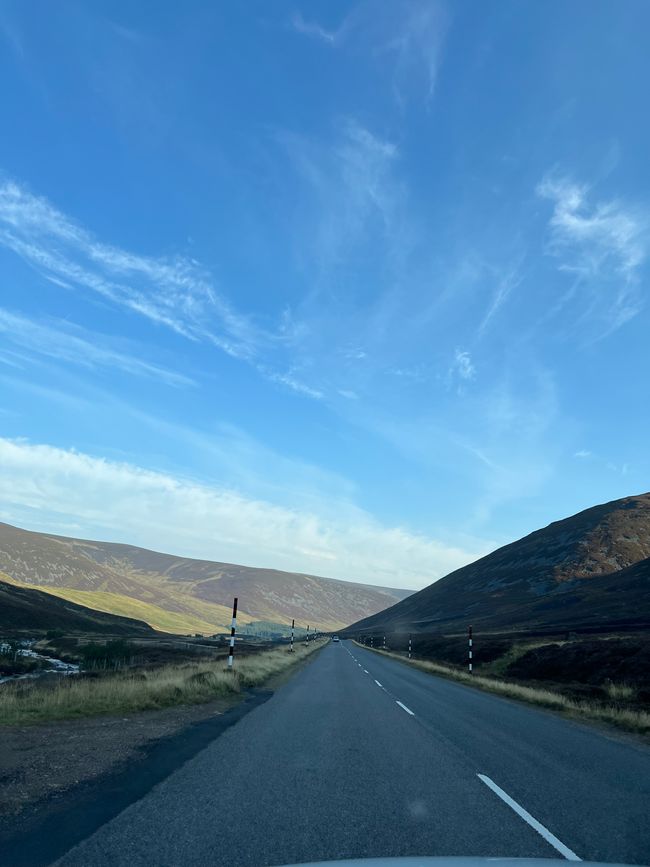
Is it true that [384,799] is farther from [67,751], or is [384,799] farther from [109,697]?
[109,697]

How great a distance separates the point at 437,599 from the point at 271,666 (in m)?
140

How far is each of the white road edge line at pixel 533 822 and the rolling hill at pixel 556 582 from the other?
58.0 metres

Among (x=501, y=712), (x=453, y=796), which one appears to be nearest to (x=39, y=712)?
(x=453, y=796)

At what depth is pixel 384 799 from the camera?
668 cm

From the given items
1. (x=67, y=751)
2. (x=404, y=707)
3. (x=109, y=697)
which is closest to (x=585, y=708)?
(x=404, y=707)

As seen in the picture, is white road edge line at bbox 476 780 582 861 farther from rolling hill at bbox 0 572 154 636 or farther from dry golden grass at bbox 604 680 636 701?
rolling hill at bbox 0 572 154 636

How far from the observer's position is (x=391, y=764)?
28.1ft

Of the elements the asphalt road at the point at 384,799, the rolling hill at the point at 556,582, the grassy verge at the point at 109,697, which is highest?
the rolling hill at the point at 556,582

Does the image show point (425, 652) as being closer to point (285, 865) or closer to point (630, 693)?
point (630, 693)

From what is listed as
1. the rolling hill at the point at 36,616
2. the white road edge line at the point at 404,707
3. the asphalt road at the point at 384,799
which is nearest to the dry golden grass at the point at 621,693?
the white road edge line at the point at 404,707

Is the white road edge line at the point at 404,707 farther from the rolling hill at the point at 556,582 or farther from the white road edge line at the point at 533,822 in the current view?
the rolling hill at the point at 556,582

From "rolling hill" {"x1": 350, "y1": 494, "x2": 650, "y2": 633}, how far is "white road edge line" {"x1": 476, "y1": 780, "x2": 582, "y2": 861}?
5800cm

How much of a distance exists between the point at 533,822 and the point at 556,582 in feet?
408

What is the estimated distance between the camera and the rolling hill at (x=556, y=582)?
87000mm
